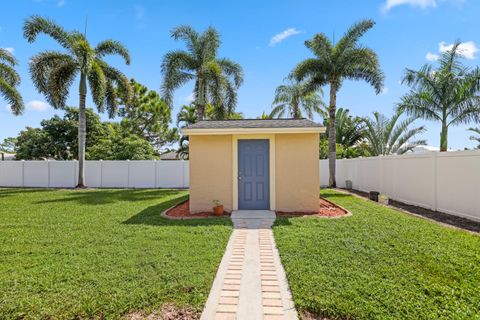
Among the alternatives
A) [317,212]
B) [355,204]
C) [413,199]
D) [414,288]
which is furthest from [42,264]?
[413,199]

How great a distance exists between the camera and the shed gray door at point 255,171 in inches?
359

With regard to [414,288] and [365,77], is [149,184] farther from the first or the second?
[414,288]

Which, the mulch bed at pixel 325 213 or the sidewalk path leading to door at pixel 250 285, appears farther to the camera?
the mulch bed at pixel 325 213

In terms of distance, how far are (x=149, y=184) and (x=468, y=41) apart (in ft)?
61.2

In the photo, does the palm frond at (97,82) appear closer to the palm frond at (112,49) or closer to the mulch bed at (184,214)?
the palm frond at (112,49)

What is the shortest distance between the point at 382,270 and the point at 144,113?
1192 inches

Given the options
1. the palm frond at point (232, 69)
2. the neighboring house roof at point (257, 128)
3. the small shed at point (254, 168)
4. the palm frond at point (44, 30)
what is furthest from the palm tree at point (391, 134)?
the palm frond at point (44, 30)

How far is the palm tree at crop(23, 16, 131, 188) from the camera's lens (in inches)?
659

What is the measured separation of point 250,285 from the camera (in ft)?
12.8

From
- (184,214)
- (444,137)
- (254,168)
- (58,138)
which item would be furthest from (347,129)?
(58,138)

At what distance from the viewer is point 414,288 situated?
3.72 metres

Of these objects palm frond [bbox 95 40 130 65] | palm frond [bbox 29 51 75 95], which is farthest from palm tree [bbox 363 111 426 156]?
palm frond [bbox 29 51 75 95]

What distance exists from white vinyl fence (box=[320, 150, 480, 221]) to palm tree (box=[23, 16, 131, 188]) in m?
16.2

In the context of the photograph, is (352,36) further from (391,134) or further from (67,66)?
(67,66)
